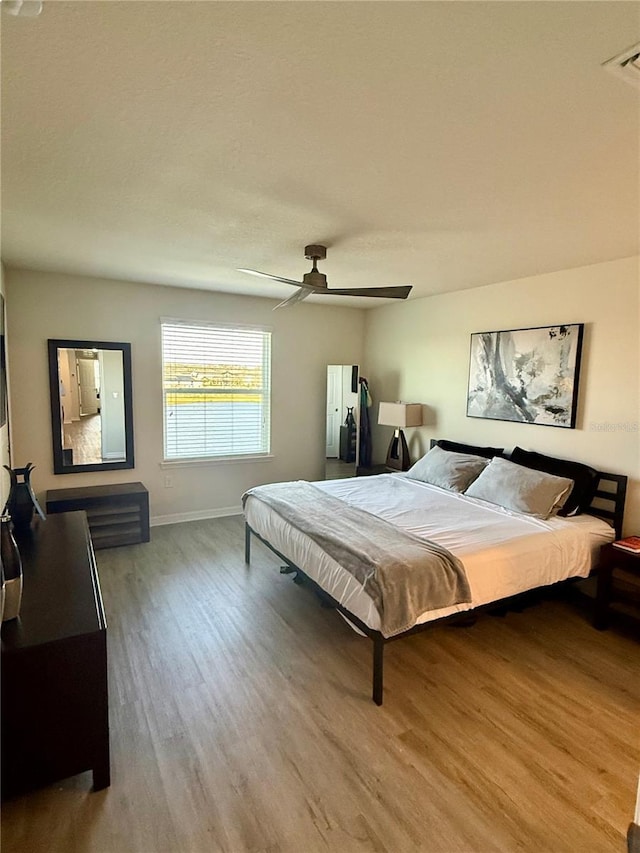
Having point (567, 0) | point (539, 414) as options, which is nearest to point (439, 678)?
point (539, 414)

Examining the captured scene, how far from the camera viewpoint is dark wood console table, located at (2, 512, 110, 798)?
5.23 ft

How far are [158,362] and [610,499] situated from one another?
4.23 meters

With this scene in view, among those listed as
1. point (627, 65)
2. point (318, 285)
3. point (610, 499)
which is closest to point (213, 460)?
point (318, 285)

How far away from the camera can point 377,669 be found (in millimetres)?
2234

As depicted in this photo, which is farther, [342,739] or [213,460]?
[213,460]

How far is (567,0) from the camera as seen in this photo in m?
1.06

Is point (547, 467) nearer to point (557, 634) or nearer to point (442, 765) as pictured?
point (557, 634)

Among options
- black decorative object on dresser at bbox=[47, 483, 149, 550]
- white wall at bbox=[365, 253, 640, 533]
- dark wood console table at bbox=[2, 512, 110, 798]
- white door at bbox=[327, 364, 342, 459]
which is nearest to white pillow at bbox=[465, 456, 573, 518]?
white wall at bbox=[365, 253, 640, 533]

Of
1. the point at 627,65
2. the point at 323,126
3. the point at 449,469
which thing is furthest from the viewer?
the point at 449,469

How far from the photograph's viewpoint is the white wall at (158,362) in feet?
13.2

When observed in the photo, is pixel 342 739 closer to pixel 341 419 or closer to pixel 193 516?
pixel 193 516

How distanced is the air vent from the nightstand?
8.46 ft

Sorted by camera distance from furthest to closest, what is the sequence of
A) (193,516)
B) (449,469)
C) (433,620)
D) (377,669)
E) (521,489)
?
(193,516) → (449,469) → (521,489) → (433,620) → (377,669)

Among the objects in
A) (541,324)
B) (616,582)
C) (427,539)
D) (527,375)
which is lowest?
(616,582)
